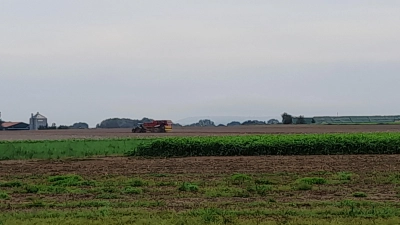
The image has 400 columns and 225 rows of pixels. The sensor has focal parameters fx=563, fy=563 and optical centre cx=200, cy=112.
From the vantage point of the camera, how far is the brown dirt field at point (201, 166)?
1938 cm

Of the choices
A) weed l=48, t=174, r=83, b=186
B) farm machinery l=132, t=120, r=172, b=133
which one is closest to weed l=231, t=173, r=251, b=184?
weed l=48, t=174, r=83, b=186

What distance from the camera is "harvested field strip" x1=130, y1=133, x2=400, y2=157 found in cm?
2706

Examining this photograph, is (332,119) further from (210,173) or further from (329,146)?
(210,173)

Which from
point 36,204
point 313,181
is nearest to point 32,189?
point 36,204

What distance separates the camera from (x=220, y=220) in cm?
950

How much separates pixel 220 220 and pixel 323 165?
12329 mm

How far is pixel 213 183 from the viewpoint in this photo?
1543 centimetres

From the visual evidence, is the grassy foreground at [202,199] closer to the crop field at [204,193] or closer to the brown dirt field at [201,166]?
the crop field at [204,193]

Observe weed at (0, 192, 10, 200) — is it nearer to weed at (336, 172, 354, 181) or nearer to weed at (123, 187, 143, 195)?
weed at (123, 187, 143, 195)

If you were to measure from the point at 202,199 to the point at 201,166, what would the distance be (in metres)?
8.69

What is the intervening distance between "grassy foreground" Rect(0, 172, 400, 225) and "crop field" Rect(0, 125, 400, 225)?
0.02 meters

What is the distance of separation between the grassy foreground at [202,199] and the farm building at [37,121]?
81.3 m

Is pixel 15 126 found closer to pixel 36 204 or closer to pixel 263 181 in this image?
pixel 263 181

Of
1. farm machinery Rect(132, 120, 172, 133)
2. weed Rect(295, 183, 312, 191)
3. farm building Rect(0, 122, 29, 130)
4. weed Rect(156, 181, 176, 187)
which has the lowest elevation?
weed Rect(295, 183, 312, 191)
